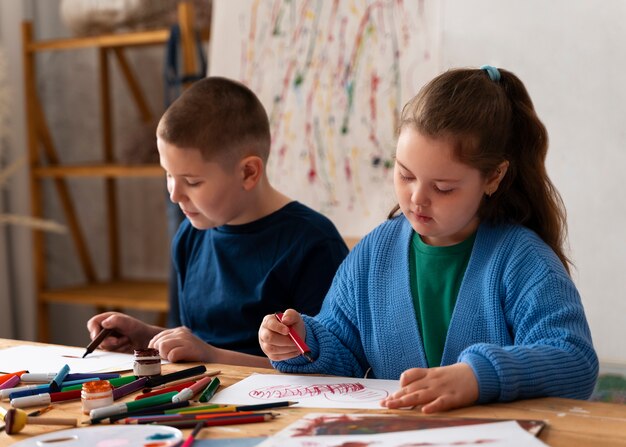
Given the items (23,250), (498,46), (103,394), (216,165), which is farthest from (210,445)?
(23,250)

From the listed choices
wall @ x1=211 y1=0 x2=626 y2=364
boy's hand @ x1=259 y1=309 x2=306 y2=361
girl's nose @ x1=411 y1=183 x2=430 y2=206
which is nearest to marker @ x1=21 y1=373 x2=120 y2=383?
boy's hand @ x1=259 y1=309 x2=306 y2=361

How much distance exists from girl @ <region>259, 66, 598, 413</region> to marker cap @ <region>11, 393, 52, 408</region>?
1.00 feet

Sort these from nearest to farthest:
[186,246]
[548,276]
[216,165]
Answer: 1. [548,276]
2. [216,165]
3. [186,246]

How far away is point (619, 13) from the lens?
2.01m

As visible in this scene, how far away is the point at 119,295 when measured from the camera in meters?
3.06

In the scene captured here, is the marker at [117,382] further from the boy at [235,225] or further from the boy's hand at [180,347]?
the boy at [235,225]

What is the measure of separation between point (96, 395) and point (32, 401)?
0.32ft

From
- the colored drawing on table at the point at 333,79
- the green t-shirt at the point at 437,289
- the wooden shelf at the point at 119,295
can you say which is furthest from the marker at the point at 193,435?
the wooden shelf at the point at 119,295

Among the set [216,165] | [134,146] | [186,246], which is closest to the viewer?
[216,165]

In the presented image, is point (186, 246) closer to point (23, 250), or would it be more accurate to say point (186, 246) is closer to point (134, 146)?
point (134, 146)

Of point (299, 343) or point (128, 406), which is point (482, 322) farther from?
point (128, 406)

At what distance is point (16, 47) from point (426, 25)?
5.77 ft

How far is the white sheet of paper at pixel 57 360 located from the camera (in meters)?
1.26

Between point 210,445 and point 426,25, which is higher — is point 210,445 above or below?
below
